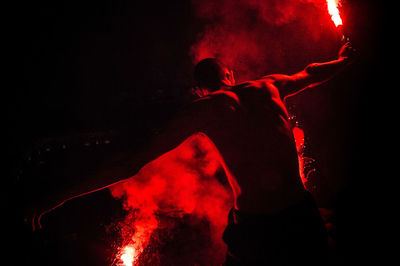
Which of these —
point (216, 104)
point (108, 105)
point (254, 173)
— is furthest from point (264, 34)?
point (108, 105)

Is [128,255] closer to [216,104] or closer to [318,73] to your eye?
[216,104]

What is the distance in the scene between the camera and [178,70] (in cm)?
446

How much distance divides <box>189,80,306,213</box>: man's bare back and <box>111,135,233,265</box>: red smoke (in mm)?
2568

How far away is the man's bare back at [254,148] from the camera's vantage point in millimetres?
1692

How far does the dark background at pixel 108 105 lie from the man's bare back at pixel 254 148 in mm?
1375

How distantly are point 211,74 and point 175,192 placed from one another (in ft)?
10.2

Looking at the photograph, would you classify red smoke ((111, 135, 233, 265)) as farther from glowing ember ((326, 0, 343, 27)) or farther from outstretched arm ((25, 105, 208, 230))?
glowing ember ((326, 0, 343, 27))

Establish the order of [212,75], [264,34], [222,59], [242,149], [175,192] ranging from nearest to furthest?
[242,149]
[212,75]
[264,34]
[222,59]
[175,192]

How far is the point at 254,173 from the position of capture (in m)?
1.70

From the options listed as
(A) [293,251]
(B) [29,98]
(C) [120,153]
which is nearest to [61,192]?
(C) [120,153]

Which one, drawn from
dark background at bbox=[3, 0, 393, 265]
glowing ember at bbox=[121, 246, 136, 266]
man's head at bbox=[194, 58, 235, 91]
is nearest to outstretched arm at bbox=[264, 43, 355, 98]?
dark background at bbox=[3, 0, 393, 265]

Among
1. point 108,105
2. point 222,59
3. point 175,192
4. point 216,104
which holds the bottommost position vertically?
point 175,192

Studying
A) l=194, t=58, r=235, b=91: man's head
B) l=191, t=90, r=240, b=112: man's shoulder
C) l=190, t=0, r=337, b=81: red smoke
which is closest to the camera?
l=191, t=90, r=240, b=112: man's shoulder

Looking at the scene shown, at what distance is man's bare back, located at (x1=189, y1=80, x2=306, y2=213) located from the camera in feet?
5.55
